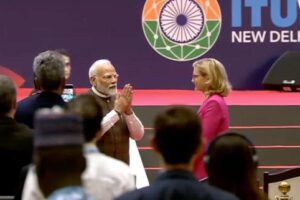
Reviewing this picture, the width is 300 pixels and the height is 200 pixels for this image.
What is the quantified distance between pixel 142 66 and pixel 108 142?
6.49 metres

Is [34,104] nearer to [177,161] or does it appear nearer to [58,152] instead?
[177,161]

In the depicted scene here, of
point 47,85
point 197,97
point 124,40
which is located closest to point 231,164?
point 47,85

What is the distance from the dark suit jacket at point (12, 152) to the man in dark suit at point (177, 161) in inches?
60.3

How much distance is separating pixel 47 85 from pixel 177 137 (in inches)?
88.0

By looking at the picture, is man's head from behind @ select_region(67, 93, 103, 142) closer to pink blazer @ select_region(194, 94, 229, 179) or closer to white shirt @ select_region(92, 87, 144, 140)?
white shirt @ select_region(92, 87, 144, 140)

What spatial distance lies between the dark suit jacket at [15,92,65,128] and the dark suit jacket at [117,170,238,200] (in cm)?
215

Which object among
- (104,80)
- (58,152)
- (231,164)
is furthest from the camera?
(104,80)

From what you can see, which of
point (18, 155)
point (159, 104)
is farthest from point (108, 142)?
point (159, 104)

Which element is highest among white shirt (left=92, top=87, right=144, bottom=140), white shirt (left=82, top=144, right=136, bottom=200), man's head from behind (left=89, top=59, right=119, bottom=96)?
man's head from behind (left=89, top=59, right=119, bottom=96)

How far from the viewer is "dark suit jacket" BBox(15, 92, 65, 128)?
500 centimetres

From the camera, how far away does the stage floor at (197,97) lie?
1053cm

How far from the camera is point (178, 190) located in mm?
2881

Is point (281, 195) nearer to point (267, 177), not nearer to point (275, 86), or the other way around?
point (267, 177)

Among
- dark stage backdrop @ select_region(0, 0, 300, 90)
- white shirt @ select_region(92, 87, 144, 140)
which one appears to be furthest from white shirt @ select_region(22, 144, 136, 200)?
dark stage backdrop @ select_region(0, 0, 300, 90)
